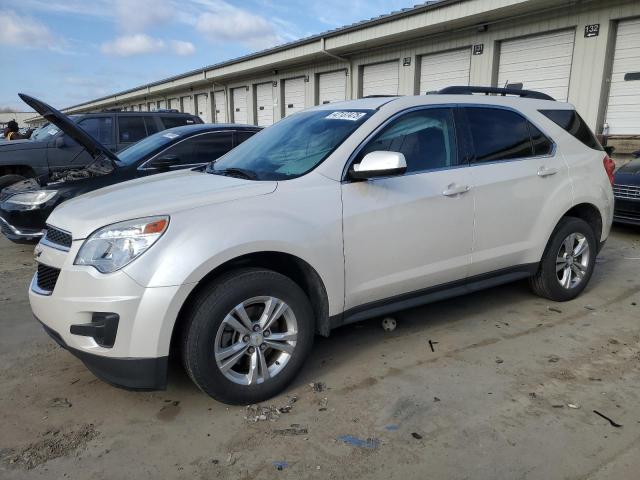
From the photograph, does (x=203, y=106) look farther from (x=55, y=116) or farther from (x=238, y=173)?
(x=238, y=173)

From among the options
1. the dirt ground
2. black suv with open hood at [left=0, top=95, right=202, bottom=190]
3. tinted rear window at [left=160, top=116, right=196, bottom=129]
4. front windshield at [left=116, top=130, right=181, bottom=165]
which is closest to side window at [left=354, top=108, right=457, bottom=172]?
the dirt ground

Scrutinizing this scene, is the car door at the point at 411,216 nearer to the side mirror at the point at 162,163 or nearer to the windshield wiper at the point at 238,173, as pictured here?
the windshield wiper at the point at 238,173

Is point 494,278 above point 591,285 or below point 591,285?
above

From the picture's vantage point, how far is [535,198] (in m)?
4.04

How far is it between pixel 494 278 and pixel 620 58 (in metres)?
8.58

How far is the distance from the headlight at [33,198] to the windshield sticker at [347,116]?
3.85 metres

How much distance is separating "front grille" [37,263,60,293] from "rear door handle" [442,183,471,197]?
251cm

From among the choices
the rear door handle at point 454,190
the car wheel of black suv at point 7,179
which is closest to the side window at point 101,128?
the car wheel of black suv at point 7,179

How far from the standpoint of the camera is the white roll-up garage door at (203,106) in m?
27.8

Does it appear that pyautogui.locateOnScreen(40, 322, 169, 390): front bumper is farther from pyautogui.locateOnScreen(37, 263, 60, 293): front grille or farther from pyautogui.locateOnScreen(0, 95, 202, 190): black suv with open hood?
pyautogui.locateOnScreen(0, 95, 202, 190): black suv with open hood

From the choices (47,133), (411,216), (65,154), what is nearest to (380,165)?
(411,216)

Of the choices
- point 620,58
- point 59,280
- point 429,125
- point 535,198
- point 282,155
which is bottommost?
point 59,280

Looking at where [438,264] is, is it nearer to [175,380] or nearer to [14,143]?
[175,380]

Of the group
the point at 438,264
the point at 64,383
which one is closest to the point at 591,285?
the point at 438,264
